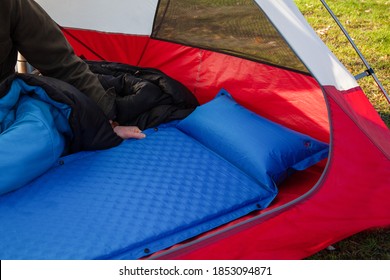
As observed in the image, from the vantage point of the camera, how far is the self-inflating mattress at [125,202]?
4.53 ft

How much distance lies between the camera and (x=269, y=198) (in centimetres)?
165

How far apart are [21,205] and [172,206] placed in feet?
1.63

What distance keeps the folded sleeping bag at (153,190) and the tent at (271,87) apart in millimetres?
73

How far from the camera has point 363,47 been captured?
3373 mm

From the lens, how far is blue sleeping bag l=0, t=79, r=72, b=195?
1544mm

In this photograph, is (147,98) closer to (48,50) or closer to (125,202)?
(48,50)

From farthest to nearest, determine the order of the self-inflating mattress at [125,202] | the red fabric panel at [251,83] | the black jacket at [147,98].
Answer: the black jacket at [147,98], the red fabric panel at [251,83], the self-inflating mattress at [125,202]

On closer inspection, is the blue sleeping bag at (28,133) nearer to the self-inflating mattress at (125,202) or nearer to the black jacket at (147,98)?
the self-inflating mattress at (125,202)

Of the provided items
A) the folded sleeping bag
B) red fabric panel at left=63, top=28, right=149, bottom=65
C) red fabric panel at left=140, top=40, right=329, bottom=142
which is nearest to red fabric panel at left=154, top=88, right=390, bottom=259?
the folded sleeping bag

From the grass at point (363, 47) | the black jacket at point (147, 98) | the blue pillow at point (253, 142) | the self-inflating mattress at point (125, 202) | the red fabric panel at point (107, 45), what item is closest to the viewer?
the self-inflating mattress at point (125, 202)

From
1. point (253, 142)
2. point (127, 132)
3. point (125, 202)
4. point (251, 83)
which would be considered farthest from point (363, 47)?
point (125, 202)

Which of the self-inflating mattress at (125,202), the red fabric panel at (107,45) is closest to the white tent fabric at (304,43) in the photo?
the self-inflating mattress at (125,202)

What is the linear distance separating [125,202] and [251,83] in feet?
3.00
